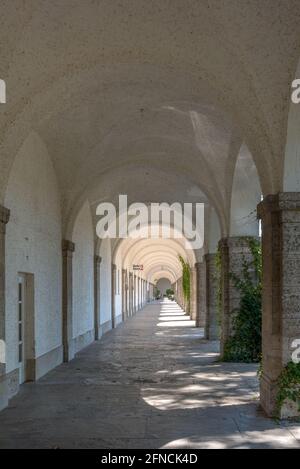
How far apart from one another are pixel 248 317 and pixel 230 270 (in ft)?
3.55

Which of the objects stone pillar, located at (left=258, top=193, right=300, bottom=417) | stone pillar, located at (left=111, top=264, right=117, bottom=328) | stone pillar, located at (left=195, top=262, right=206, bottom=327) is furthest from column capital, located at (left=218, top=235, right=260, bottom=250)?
stone pillar, located at (left=111, top=264, right=117, bottom=328)

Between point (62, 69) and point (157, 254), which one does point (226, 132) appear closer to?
point (62, 69)

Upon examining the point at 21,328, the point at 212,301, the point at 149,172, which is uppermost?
the point at 149,172

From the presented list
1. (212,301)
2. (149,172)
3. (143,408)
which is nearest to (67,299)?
(149,172)

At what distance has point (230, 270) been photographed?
1252 cm

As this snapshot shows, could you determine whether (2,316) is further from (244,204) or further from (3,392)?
(244,204)

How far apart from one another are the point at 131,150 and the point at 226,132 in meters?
2.97

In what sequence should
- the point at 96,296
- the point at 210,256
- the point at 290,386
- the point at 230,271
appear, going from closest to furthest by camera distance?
the point at 290,386 → the point at 230,271 → the point at 210,256 → the point at 96,296

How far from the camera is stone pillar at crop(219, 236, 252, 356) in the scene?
40.9ft

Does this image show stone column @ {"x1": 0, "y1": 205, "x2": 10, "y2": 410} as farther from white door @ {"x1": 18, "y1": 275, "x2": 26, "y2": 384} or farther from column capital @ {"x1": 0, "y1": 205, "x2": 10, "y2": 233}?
white door @ {"x1": 18, "y1": 275, "x2": 26, "y2": 384}

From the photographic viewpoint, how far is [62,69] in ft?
25.4

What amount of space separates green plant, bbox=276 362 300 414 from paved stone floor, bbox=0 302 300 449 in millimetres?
333

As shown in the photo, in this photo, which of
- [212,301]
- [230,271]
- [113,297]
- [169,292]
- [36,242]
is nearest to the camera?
[36,242]

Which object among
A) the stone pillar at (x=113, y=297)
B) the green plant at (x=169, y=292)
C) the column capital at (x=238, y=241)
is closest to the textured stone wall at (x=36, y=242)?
the column capital at (x=238, y=241)
